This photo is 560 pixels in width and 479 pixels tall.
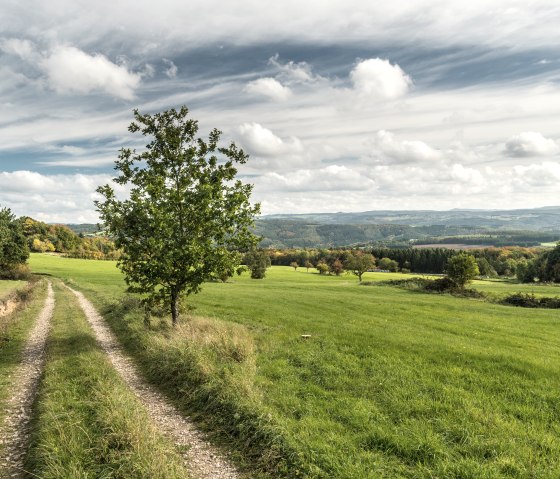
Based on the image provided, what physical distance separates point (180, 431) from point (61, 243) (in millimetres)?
178624

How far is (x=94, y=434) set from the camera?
31.7 ft

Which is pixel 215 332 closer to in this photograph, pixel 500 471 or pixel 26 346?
pixel 26 346

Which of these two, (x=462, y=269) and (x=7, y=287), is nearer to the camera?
(x=7, y=287)

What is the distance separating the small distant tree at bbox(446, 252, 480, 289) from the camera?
5706cm

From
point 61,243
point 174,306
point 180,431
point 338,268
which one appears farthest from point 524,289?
point 61,243

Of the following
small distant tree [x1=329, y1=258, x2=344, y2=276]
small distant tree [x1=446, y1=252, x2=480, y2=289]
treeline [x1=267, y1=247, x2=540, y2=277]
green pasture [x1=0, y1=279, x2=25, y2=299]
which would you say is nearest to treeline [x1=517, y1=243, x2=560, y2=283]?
treeline [x1=267, y1=247, x2=540, y2=277]

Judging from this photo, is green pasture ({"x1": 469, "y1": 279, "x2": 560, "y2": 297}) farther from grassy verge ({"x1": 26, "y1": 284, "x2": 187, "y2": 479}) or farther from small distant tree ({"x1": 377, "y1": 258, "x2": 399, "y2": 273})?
small distant tree ({"x1": 377, "y1": 258, "x2": 399, "y2": 273})

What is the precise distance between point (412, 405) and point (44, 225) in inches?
7632

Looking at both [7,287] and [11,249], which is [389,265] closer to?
[11,249]

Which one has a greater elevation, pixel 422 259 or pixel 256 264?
pixel 256 264

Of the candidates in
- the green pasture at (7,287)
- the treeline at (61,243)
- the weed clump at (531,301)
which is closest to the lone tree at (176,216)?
the green pasture at (7,287)

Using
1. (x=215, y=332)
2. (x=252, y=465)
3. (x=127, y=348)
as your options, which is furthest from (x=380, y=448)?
(x=127, y=348)

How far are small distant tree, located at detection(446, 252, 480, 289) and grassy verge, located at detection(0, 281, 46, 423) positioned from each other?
175ft

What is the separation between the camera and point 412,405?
11.4 meters
